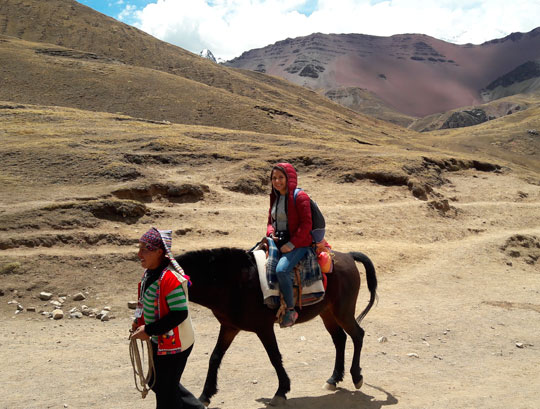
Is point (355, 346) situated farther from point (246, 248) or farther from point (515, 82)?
point (515, 82)

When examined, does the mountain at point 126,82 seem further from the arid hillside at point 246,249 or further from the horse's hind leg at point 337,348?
the horse's hind leg at point 337,348

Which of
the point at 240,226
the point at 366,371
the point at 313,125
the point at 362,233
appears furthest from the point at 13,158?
the point at 313,125

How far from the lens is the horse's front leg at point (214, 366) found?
222 inches

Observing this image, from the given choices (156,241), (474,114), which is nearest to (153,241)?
(156,241)

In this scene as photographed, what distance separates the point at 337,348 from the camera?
6.55 metres

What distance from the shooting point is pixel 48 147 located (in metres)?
22.8

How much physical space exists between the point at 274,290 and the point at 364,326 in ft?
16.4

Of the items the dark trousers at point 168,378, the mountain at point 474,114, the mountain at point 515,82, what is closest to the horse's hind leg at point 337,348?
the dark trousers at point 168,378

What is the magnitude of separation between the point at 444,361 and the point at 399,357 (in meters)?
0.76

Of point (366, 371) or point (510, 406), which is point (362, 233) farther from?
point (510, 406)

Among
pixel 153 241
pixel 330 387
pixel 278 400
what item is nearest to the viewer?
pixel 153 241

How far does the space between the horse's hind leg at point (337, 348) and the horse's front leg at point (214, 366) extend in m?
1.55

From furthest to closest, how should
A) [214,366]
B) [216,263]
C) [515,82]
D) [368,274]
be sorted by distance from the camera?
[515,82] < [368,274] < [214,366] < [216,263]

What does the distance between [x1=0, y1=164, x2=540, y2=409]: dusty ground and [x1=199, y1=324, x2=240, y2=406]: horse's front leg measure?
0.97 feet
